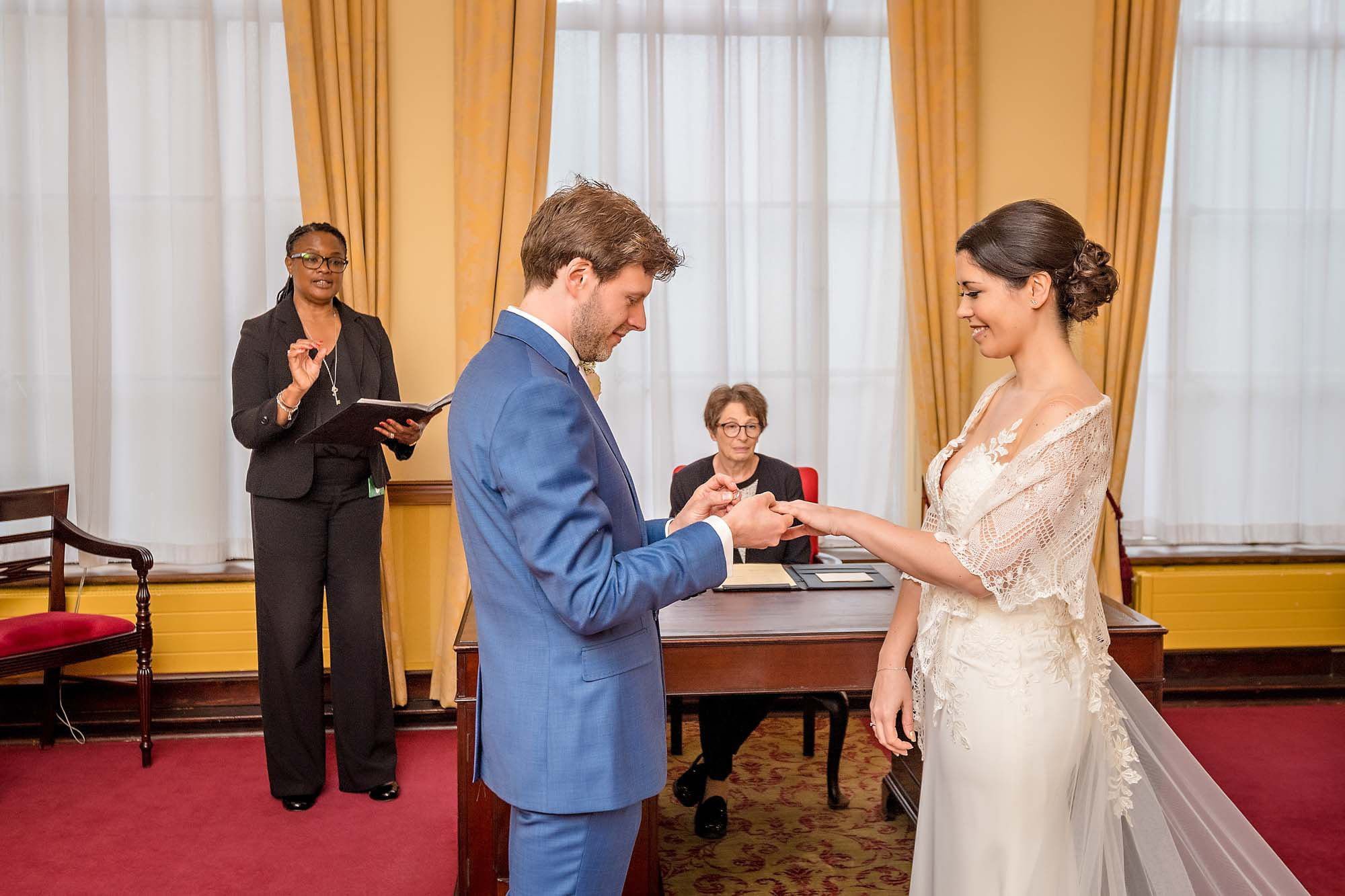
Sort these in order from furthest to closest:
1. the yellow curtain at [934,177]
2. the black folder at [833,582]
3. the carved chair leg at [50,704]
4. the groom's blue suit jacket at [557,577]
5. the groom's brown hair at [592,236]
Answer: the yellow curtain at [934,177], the carved chair leg at [50,704], the black folder at [833,582], the groom's brown hair at [592,236], the groom's blue suit jacket at [557,577]

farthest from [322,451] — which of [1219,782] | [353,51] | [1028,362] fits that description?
[1219,782]

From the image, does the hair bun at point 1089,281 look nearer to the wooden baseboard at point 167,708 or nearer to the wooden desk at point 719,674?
the wooden desk at point 719,674

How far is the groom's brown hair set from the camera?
1.75 meters

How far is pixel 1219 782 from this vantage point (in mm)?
4020

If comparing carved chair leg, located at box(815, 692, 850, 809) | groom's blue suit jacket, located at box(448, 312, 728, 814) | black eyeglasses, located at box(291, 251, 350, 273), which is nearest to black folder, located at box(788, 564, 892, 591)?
carved chair leg, located at box(815, 692, 850, 809)

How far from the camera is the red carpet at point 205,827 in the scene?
3270 mm

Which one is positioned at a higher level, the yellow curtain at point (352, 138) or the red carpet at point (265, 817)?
the yellow curtain at point (352, 138)

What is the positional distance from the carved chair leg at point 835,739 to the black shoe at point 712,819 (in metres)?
0.44

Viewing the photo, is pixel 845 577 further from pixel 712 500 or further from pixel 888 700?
pixel 712 500

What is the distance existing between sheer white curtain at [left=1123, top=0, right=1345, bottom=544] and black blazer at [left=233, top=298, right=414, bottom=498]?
355 cm

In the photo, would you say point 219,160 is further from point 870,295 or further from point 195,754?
point 870,295

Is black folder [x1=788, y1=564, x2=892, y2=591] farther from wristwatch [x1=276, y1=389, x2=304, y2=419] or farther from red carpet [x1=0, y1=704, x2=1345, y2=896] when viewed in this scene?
wristwatch [x1=276, y1=389, x2=304, y2=419]

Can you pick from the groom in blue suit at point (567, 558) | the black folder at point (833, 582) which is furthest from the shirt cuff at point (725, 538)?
the black folder at point (833, 582)

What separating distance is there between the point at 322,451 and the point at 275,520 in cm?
29
